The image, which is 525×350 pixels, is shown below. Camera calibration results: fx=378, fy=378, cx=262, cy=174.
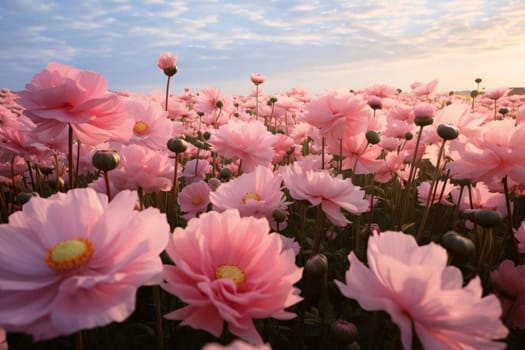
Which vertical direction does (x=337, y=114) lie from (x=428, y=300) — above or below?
above

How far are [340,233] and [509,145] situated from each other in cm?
117

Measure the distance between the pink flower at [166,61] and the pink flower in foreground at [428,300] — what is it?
2.28 meters

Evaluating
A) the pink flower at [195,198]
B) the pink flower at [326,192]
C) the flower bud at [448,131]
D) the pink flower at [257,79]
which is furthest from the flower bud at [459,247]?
the pink flower at [257,79]

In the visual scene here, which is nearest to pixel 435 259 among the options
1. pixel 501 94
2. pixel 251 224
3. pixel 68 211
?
pixel 251 224

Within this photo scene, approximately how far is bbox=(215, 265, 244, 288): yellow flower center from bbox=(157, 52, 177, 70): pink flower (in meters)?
2.09

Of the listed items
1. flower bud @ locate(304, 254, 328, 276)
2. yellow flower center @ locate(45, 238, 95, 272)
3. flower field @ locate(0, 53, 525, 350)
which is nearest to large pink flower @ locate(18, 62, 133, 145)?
flower field @ locate(0, 53, 525, 350)

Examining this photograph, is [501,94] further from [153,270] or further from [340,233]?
[153,270]

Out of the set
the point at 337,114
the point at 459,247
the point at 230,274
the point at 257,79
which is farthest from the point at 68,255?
the point at 257,79

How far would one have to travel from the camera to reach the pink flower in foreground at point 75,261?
0.70 m

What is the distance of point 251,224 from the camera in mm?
982

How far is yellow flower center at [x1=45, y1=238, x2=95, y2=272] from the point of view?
2.62ft

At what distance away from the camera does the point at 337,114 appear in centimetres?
217

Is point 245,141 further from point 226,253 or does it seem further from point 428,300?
point 428,300

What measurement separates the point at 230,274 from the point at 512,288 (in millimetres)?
1209
